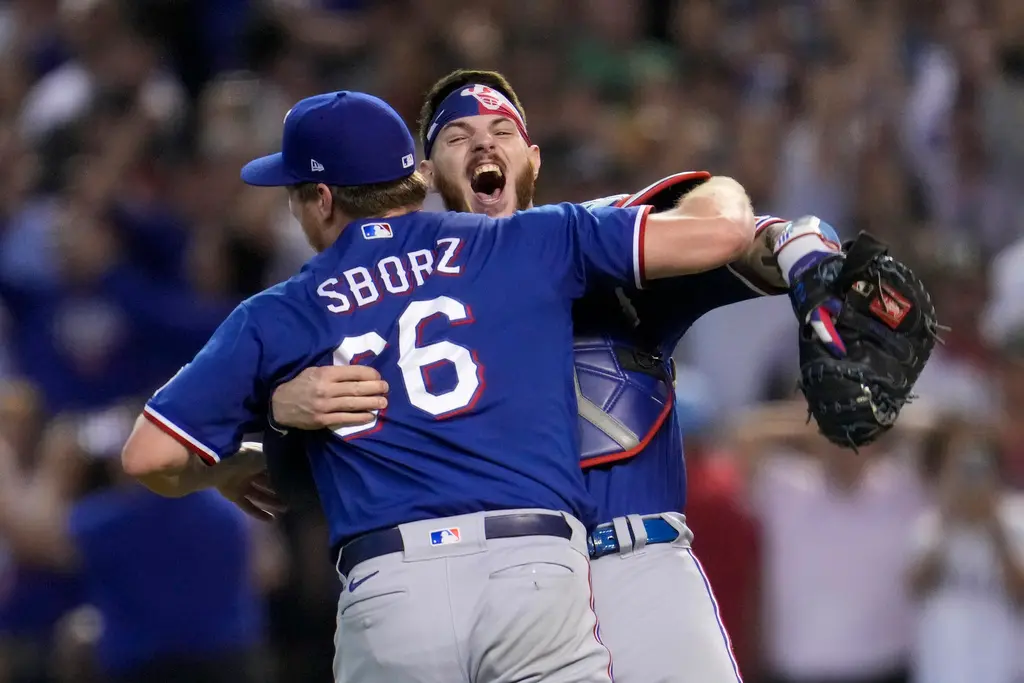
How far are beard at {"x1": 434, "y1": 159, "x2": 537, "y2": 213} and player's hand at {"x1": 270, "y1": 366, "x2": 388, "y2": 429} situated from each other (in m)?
0.87

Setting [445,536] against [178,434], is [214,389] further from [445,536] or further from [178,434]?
[445,536]

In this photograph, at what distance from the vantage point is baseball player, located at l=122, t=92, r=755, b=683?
3.55 metres

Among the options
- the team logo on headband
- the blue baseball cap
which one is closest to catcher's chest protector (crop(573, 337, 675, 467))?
the blue baseball cap

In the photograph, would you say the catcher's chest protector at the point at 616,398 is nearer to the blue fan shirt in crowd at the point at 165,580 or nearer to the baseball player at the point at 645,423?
the baseball player at the point at 645,423

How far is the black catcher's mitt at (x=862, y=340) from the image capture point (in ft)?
12.2

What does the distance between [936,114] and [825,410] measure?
572cm

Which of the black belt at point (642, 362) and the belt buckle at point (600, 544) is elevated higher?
the black belt at point (642, 362)

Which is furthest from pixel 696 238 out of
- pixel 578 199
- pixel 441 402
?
pixel 578 199

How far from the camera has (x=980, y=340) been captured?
8008 millimetres

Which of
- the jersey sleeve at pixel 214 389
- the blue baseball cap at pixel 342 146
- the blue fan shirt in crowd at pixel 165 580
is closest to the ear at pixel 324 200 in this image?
the blue baseball cap at pixel 342 146

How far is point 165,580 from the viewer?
6.67 metres

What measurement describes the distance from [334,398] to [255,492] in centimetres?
81

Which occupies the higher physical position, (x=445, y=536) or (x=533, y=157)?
(x=533, y=157)

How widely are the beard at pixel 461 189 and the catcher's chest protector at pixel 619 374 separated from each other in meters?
0.33
